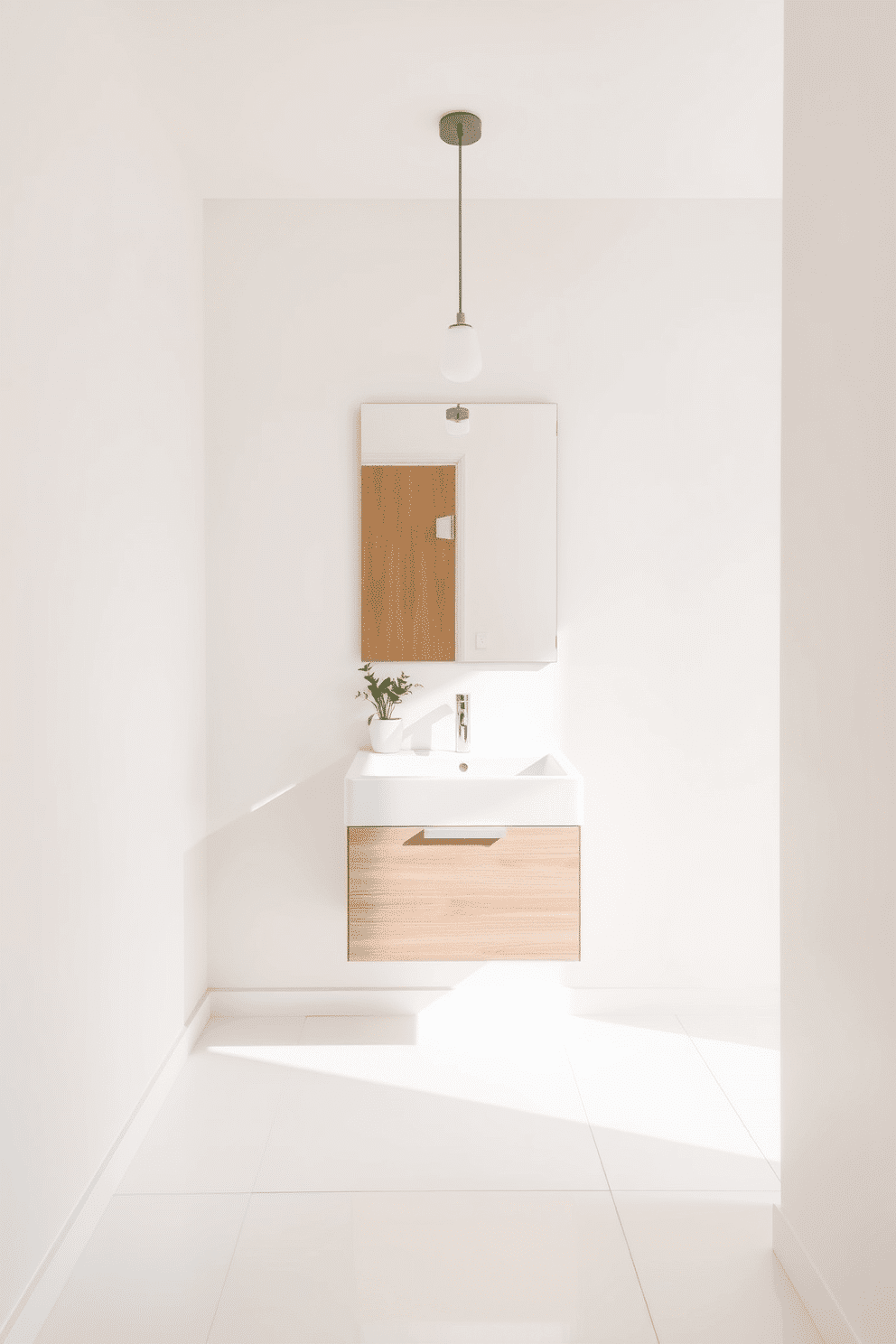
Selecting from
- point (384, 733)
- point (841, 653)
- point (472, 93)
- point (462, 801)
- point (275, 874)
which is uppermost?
point (472, 93)

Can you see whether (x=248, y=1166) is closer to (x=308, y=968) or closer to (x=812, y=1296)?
(x=308, y=968)

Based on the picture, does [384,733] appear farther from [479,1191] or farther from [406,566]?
[479,1191]

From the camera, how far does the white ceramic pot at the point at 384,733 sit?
2.79 metres

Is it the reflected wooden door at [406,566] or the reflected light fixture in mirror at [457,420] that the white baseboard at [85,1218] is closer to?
the reflected wooden door at [406,566]

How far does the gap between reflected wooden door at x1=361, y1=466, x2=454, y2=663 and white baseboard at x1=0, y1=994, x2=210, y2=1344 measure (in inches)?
51.5

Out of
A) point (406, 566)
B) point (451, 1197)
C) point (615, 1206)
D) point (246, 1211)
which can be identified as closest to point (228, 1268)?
point (246, 1211)

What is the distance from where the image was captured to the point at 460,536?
2846mm

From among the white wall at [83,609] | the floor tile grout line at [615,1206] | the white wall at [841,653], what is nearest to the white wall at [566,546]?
the white wall at [83,609]

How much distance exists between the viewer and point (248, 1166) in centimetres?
205

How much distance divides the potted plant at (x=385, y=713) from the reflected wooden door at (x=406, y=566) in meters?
0.08

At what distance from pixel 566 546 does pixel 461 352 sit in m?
0.80

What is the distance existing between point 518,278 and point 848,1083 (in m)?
2.38

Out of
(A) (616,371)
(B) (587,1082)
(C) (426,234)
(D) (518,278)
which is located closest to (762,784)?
(B) (587,1082)

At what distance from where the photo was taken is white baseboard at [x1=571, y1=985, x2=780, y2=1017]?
2887mm
